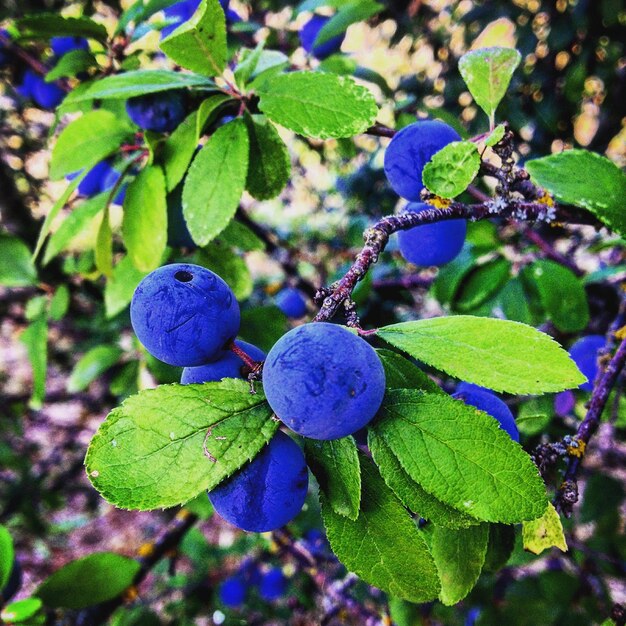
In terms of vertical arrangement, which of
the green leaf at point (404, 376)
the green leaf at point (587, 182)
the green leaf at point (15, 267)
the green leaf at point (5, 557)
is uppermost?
the green leaf at point (587, 182)

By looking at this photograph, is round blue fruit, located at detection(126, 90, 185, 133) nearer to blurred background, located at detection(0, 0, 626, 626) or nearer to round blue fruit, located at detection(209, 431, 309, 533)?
blurred background, located at detection(0, 0, 626, 626)

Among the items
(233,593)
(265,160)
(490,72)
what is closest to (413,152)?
(490,72)

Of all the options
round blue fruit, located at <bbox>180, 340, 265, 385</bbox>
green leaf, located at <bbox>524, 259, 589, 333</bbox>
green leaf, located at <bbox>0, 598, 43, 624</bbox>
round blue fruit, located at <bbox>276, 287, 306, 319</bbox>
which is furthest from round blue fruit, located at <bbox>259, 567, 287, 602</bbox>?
round blue fruit, located at <bbox>180, 340, 265, 385</bbox>

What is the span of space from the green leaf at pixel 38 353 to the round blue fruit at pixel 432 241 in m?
1.00

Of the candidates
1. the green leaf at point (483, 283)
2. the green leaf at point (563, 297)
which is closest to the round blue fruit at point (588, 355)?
the green leaf at point (563, 297)

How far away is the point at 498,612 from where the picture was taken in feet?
5.63

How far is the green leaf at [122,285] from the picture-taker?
3.24 feet

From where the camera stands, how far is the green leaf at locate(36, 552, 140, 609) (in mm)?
1009

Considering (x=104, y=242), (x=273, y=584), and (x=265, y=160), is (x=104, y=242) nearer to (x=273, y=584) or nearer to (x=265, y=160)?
(x=265, y=160)

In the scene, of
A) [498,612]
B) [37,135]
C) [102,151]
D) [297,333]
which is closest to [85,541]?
[37,135]

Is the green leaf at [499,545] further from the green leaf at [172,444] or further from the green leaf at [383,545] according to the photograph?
the green leaf at [172,444]

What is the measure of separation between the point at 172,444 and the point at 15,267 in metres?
1.26

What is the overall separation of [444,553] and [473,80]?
60cm

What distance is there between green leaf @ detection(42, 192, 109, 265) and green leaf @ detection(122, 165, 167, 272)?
11 cm
